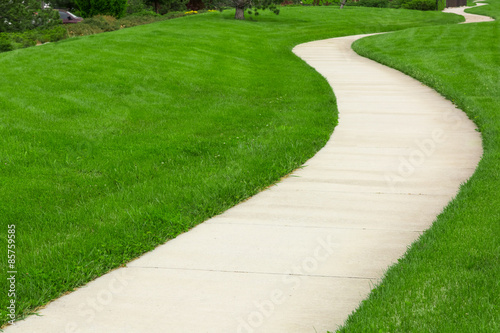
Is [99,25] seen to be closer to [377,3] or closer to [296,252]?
[377,3]

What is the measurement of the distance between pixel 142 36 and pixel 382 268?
51.9 feet

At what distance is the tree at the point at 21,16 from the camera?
21281 mm

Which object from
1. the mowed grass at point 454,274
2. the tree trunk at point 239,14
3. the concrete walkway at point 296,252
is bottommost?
the tree trunk at point 239,14

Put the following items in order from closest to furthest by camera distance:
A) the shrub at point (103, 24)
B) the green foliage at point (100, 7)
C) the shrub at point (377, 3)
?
1. the shrub at point (103, 24)
2. the green foliage at point (100, 7)
3. the shrub at point (377, 3)

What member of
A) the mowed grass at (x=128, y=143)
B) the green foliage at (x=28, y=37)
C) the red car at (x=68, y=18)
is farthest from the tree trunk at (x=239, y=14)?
the mowed grass at (x=128, y=143)

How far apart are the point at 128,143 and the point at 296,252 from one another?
12.4 ft

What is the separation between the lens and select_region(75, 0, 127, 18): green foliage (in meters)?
35.8

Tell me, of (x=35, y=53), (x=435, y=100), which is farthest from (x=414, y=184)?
(x=35, y=53)

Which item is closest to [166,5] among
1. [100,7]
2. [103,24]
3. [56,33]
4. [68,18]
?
[100,7]

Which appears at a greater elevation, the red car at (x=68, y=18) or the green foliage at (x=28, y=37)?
the green foliage at (x=28, y=37)

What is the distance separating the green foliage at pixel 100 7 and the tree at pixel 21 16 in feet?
41.1

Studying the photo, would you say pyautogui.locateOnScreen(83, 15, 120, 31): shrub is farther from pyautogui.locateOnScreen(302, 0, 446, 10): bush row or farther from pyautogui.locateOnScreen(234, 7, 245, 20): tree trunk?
pyautogui.locateOnScreen(302, 0, 446, 10): bush row

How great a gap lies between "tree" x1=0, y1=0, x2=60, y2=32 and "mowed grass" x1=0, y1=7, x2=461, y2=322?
6.71 meters

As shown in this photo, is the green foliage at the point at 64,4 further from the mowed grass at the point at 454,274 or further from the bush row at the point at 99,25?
the mowed grass at the point at 454,274
